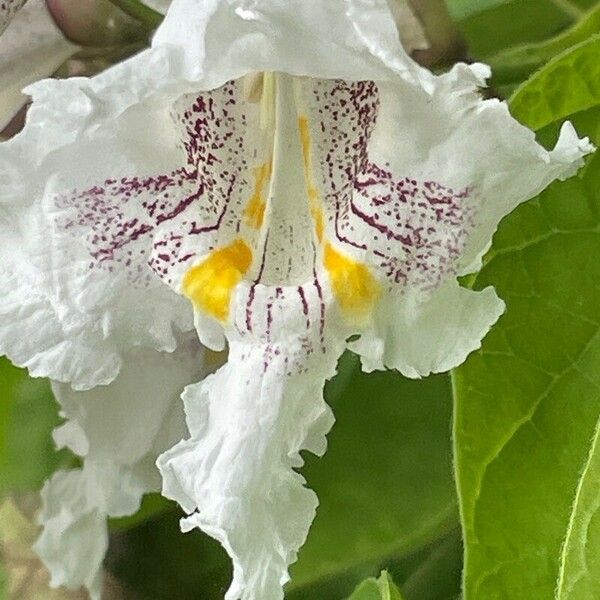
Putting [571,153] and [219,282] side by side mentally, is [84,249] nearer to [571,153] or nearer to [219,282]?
[219,282]

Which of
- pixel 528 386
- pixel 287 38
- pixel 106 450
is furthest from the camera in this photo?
pixel 106 450

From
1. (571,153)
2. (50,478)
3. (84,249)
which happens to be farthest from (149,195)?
(50,478)

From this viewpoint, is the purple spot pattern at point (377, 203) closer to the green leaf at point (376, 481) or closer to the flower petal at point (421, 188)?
the flower petal at point (421, 188)

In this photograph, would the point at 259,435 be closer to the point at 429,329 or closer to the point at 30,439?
the point at 429,329

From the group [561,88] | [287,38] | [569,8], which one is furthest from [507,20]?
[287,38]

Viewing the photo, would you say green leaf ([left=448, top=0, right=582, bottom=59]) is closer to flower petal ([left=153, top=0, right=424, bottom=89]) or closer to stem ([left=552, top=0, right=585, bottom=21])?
stem ([left=552, top=0, right=585, bottom=21])
